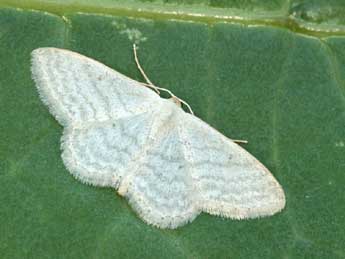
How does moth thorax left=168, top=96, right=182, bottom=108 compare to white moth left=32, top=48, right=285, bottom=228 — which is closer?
white moth left=32, top=48, right=285, bottom=228

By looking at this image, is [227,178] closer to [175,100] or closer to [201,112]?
[201,112]

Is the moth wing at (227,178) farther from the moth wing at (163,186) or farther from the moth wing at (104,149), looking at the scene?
the moth wing at (104,149)

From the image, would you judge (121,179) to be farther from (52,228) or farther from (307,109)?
(307,109)

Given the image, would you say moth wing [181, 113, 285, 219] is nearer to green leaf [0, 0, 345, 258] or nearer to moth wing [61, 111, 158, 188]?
green leaf [0, 0, 345, 258]

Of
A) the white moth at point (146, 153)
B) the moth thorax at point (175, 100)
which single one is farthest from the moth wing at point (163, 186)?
the moth thorax at point (175, 100)

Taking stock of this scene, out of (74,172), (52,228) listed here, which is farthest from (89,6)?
(52,228)

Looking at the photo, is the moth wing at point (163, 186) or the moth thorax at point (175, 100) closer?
the moth wing at point (163, 186)

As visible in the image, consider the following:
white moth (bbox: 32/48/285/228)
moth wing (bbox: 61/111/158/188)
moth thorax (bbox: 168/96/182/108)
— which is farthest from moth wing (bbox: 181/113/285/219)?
moth wing (bbox: 61/111/158/188)
